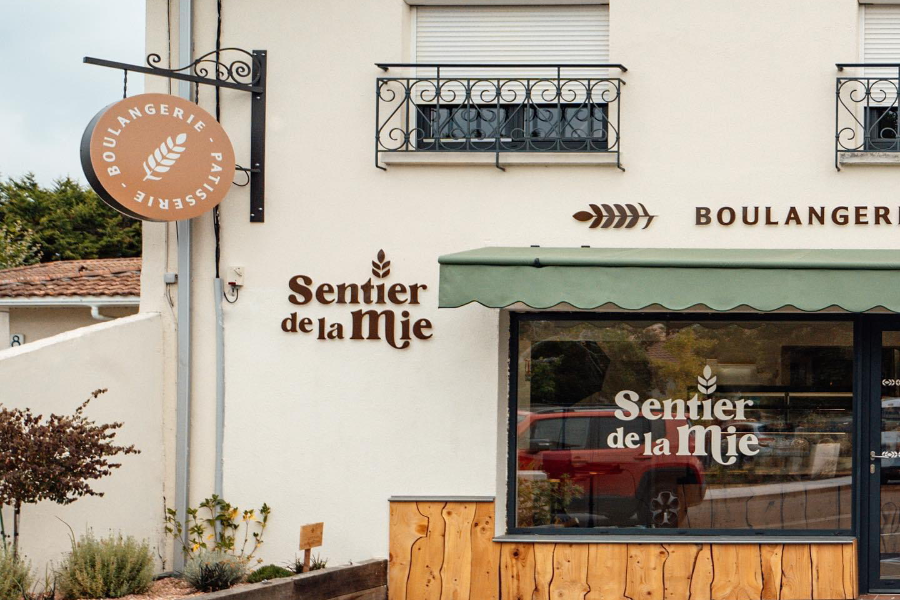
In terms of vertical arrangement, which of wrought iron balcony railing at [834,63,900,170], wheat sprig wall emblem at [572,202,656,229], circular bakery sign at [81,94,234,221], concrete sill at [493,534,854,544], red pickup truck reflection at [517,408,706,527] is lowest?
concrete sill at [493,534,854,544]

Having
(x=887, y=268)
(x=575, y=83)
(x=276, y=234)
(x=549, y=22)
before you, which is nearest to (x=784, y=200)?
(x=887, y=268)

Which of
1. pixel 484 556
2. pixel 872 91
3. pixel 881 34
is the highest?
pixel 881 34

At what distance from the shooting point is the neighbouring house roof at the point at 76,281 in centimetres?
1591

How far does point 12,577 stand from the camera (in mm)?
6648

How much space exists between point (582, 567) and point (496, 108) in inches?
163

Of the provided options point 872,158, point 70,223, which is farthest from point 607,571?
point 70,223

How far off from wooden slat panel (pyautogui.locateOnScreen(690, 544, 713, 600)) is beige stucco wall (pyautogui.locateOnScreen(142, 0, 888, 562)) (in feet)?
5.70

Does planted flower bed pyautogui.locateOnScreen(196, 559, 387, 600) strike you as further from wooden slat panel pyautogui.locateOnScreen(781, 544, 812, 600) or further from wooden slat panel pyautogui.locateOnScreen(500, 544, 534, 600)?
wooden slat panel pyautogui.locateOnScreen(781, 544, 812, 600)

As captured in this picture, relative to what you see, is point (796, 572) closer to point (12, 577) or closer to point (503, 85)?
point (503, 85)

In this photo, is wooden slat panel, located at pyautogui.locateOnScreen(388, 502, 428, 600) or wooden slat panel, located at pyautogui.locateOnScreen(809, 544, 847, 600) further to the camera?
wooden slat panel, located at pyautogui.locateOnScreen(388, 502, 428, 600)

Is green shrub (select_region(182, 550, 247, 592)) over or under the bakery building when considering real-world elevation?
under

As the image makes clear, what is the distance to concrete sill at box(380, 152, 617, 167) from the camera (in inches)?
328

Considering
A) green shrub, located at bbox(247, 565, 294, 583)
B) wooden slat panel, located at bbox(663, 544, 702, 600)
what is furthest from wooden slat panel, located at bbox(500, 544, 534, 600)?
green shrub, located at bbox(247, 565, 294, 583)

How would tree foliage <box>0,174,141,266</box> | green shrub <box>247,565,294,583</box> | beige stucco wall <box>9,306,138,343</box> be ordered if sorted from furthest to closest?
tree foliage <box>0,174,141,266</box>
beige stucco wall <box>9,306,138,343</box>
green shrub <box>247,565,294,583</box>
